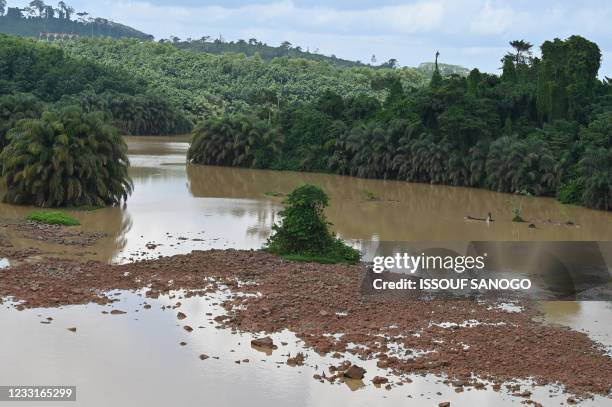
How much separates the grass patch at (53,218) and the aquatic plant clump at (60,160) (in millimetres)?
2244

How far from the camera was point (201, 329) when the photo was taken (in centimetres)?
1458

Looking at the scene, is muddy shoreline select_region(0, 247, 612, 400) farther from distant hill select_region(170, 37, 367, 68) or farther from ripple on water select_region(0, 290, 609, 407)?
distant hill select_region(170, 37, 367, 68)

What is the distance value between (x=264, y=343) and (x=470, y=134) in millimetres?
31012

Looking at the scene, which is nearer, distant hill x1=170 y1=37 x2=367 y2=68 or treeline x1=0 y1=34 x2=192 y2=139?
treeline x1=0 y1=34 x2=192 y2=139

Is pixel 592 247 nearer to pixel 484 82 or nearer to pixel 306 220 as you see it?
pixel 306 220

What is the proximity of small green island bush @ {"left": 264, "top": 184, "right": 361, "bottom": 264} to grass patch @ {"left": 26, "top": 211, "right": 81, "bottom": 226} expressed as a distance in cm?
684

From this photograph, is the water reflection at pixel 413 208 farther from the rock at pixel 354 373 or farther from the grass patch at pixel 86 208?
the rock at pixel 354 373

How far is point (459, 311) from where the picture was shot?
53.4 feet

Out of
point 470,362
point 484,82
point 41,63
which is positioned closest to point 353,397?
point 470,362

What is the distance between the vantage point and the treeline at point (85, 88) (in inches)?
2842

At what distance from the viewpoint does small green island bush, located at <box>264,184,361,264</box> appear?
20.4m

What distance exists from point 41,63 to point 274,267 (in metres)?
62.6

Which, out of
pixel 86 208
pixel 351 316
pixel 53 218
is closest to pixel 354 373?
pixel 351 316
